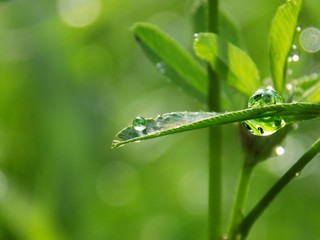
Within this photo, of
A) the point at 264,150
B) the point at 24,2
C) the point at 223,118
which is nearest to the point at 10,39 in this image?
the point at 24,2

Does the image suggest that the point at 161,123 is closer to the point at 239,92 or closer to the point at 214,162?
the point at 214,162

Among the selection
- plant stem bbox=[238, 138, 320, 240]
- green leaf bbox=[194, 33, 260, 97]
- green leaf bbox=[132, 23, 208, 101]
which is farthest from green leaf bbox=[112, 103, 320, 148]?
green leaf bbox=[132, 23, 208, 101]

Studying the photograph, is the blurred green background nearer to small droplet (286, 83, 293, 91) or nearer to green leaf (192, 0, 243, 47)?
green leaf (192, 0, 243, 47)

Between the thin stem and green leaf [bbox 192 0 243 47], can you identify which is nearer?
the thin stem

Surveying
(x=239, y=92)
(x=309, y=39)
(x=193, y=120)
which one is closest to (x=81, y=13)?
(x=309, y=39)

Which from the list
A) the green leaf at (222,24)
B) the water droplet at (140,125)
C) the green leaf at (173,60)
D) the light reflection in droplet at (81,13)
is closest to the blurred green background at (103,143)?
the light reflection in droplet at (81,13)

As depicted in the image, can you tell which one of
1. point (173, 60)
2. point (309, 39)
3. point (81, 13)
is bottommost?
point (173, 60)

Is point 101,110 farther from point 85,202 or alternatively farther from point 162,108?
point 85,202

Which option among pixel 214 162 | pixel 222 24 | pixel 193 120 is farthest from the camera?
pixel 222 24
